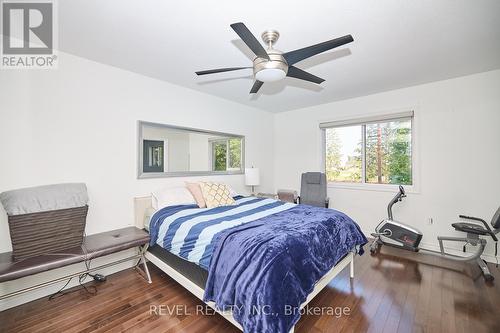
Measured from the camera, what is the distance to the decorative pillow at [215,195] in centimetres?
294

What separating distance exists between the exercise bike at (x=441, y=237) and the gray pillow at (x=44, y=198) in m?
3.91

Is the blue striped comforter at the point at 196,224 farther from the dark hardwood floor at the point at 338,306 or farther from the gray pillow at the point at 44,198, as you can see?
the gray pillow at the point at 44,198

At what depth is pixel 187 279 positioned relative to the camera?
2.06 metres

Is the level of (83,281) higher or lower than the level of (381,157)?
lower

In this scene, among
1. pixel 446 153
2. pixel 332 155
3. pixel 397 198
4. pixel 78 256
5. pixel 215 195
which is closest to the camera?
pixel 78 256

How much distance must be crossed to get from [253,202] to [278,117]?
267 cm

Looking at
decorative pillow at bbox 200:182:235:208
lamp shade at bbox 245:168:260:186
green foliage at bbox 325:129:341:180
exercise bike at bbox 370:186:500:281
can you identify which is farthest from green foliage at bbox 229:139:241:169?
exercise bike at bbox 370:186:500:281

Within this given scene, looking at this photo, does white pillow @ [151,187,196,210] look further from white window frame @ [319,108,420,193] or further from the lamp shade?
white window frame @ [319,108,420,193]

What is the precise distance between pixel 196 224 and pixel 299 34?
2072 mm

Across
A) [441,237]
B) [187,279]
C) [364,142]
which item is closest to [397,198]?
[441,237]

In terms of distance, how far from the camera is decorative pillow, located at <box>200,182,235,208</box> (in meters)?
2.94

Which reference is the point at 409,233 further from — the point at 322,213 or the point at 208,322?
the point at 208,322

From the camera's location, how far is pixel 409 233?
3.04 metres

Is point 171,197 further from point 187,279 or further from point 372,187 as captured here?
point 372,187
